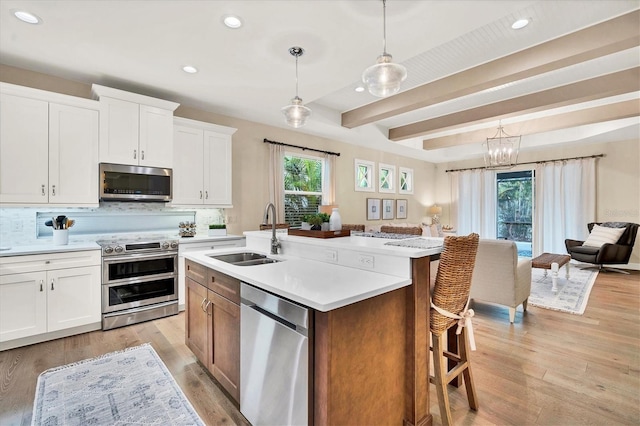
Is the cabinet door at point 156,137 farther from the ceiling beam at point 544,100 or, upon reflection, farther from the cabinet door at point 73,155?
the ceiling beam at point 544,100

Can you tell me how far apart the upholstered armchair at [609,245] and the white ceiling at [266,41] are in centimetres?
364

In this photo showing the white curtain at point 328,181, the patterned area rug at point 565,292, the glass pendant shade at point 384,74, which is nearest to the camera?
the glass pendant shade at point 384,74

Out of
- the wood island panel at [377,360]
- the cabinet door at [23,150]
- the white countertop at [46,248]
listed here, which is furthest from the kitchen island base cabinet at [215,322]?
the cabinet door at [23,150]

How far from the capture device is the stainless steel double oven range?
10.7ft

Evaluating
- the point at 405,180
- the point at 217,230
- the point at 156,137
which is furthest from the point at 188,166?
the point at 405,180

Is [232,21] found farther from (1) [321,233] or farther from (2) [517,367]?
(2) [517,367]

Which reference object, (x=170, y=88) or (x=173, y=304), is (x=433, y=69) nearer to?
(x=170, y=88)

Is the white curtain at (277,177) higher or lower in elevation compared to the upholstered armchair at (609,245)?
higher

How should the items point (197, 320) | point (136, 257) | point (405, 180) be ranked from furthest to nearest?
point (405, 180), point (136, 257), point (197, 320)

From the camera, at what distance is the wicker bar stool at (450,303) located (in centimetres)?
178

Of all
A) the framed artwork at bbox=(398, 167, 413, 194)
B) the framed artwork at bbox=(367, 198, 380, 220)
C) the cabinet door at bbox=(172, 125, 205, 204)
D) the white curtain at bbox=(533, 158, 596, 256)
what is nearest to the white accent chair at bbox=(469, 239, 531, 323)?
the framed artwork at bbox=(367, 198, 380, 220)

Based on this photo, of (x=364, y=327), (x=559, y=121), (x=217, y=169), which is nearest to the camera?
(x=364, y=327)

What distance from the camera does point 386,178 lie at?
7816mm

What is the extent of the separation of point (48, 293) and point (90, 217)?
102 cm
